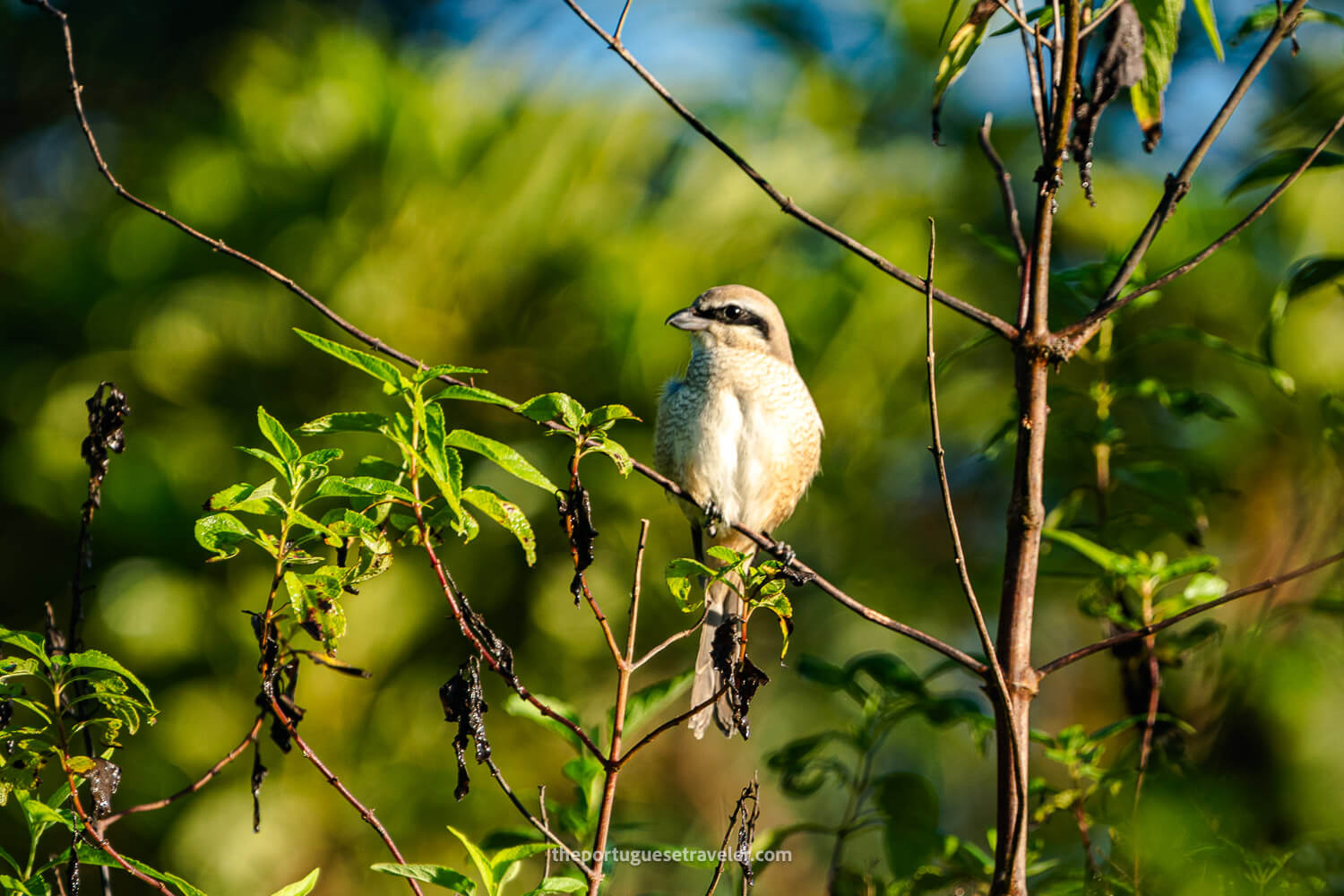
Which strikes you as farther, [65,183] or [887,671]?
[65,183]

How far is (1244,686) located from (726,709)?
3.75 feet

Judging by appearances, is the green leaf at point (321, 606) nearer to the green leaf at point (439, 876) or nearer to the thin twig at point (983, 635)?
the green leaf at point (439, 876)

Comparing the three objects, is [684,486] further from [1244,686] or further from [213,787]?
[213,787]

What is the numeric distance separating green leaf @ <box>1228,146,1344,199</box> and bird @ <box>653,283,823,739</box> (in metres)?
1.64

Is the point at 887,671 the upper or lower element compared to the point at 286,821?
upper

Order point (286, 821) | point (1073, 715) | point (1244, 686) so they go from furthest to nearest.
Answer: point (1073, 715)
point (286, 821)
point (1244, 686)

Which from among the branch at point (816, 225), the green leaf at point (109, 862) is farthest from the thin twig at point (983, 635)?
the green leaf at point (109, 862)

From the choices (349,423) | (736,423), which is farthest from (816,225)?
(736,423)

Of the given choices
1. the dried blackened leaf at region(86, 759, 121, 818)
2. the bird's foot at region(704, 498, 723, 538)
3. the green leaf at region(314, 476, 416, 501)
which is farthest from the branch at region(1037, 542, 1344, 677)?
the bird's foot at region(704, 498, 723, 538)

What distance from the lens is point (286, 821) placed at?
383 cm

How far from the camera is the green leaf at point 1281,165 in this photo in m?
1.58

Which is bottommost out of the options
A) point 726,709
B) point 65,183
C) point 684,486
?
point 726,709

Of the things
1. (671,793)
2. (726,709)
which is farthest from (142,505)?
(726,709)

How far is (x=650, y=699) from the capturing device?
5.61 ft
